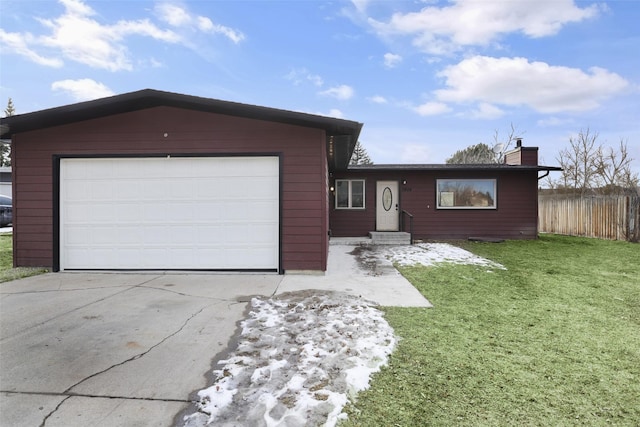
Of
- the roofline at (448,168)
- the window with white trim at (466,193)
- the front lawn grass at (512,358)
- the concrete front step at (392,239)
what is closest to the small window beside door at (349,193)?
the roofline at (448,168)

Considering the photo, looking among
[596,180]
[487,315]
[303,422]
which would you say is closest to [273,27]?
[487,315]

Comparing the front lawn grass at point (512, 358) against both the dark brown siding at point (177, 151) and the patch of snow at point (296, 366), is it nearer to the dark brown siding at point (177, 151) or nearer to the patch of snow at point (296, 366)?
the patch of snow at point (296, 366)

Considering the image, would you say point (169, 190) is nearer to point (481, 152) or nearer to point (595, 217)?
point (595, 217)

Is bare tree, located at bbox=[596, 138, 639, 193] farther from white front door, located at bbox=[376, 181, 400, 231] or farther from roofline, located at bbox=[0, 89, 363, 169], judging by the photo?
roofline, located at bbox=[0, 89, 363, 169]

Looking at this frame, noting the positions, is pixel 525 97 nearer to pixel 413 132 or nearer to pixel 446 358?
pixel 413 132

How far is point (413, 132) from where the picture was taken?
93.7 ft

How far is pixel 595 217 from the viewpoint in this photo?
12242 mm

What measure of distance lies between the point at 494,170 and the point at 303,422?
38.4 ft

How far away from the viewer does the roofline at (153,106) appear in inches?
217

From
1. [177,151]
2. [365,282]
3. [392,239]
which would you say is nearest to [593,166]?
[392,239]

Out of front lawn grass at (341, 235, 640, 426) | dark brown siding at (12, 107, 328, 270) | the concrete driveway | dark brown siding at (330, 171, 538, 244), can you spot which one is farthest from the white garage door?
dark brown siding at (330, 171, 538, 244)

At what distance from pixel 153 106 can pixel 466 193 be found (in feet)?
33.8

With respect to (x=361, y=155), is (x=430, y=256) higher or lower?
lower

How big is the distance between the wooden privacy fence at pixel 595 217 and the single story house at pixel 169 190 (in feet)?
36.2
